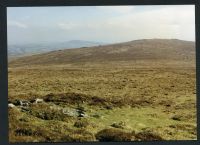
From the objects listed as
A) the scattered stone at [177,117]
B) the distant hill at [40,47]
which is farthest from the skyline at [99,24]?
the scattered stone at [177,117]

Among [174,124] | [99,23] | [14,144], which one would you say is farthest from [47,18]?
[14,144]

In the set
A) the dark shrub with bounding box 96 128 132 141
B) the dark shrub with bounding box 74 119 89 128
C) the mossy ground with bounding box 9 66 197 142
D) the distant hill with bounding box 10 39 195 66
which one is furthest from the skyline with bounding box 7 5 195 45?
the dark shrub with bounding box 96 128 132 141

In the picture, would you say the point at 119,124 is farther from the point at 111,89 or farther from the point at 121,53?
the point at 121,53

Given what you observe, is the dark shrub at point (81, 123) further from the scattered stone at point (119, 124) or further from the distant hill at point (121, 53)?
the distant hill at point (121, 53)

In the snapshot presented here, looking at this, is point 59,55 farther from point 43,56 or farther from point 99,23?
point 99,23

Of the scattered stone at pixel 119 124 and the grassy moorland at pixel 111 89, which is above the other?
the grassy moorland at pixel 111 89

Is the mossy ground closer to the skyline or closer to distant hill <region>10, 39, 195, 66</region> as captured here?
distant hill <region>10, 39, 195, 66</region>

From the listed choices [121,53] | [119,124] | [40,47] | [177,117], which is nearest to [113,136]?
[119,124]
